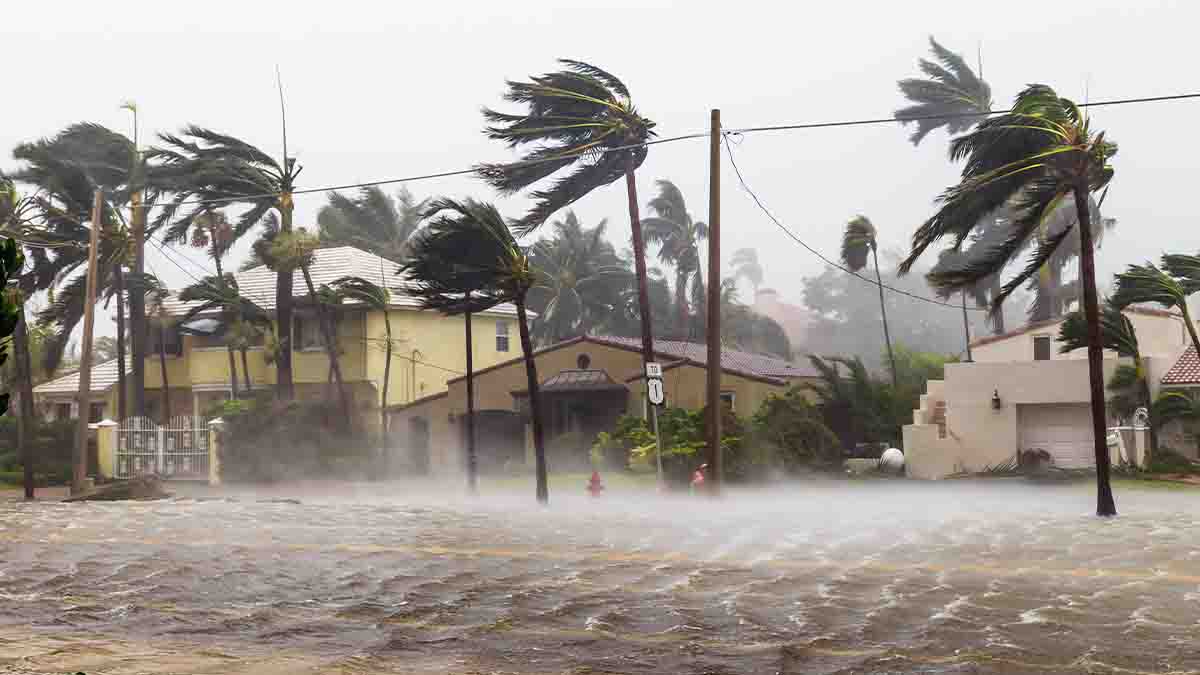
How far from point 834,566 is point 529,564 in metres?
3.69

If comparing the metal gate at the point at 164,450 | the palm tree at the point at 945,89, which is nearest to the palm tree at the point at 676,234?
the palm tree at the point at 945,89

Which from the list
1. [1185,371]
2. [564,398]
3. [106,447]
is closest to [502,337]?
[564,398]

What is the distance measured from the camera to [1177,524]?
2100 cm

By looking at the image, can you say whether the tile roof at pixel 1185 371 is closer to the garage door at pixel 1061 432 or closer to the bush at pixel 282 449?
the garage door at pixel 1061 432

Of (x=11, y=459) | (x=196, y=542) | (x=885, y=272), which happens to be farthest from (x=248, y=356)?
(x=885, y=272)

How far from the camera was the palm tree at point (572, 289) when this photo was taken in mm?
69438

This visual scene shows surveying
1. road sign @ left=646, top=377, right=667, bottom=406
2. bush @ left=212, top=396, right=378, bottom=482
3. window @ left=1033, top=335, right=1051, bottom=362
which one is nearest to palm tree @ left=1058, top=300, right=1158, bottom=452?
window @ left=1033, top=335, right=1051, bottom=362

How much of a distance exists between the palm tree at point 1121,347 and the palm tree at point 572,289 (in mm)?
37230

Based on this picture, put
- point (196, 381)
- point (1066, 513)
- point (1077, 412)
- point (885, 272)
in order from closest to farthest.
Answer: point (1066, 513) < point (1077, 412) < point (196, 381) < point (885, 272)

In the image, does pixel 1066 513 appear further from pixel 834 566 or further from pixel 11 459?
pixel 11 459

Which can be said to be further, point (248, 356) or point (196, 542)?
point (248, 356)

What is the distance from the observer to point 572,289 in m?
69.6

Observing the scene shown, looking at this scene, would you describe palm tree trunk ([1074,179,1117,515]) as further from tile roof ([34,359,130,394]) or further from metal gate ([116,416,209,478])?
tile roof ([34,359,130,394])

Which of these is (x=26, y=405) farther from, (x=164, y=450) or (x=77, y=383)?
(x=77, y=383)
